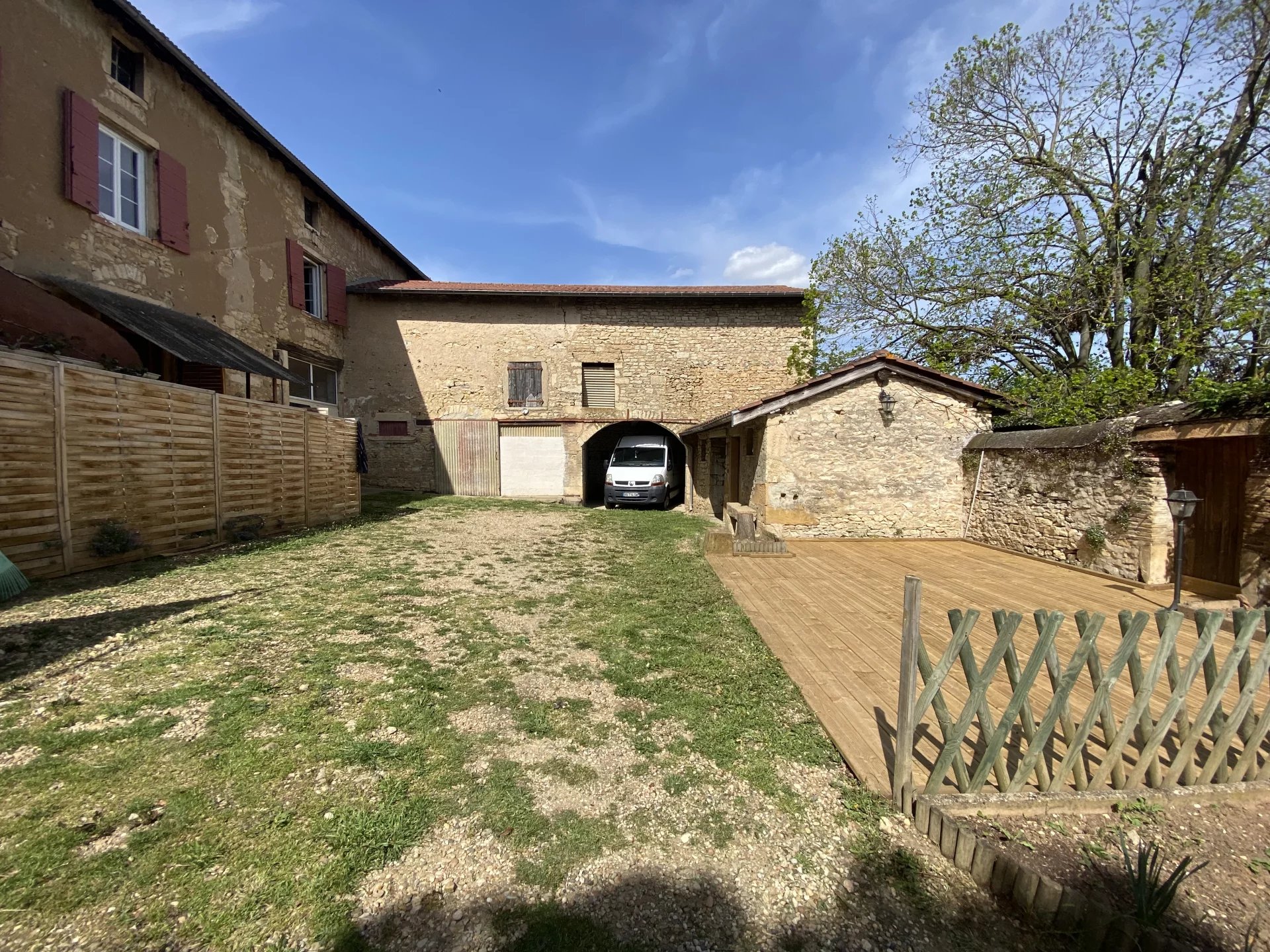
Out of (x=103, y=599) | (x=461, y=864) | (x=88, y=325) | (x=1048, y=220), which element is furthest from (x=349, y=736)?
(x=1048, y=220)

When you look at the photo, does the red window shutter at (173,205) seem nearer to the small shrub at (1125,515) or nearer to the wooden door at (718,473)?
the wooden door at (718,473)

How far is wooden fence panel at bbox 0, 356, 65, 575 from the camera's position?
185 inches

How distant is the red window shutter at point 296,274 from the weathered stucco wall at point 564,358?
233 cm

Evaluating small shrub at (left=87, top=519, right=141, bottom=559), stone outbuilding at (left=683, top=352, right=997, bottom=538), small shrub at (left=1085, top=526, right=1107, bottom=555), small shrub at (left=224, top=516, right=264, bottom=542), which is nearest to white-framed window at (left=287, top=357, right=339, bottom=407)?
small shrub at (left=224, top=516, right=264, bottom=542)

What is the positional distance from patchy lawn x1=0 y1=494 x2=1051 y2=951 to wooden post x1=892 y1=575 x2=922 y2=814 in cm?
15

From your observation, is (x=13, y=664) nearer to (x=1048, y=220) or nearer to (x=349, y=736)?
(x=349, y=736)

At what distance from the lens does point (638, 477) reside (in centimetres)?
1438

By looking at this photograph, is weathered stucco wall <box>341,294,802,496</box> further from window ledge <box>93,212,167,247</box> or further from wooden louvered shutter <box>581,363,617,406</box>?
window ledge <box>93,212,167,247</box>

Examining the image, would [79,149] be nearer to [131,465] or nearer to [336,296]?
[131,465]

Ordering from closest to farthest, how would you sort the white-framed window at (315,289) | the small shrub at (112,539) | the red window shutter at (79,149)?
the small shrub at (112,539) → the red window shutter at (79,149) → the white-framed window at (315,289)

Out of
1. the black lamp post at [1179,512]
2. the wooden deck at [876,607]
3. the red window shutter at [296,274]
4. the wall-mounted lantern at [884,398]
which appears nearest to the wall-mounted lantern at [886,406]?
the wall-mounted lantern at [884,398]

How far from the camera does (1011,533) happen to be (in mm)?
8414

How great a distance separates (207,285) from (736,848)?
1382 centimetres

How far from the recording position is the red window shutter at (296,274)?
13.0 meters
